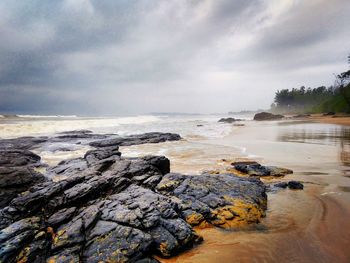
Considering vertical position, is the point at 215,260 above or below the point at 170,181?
below

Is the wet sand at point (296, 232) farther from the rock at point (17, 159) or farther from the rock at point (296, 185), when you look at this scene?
the rock at point (17, 159)

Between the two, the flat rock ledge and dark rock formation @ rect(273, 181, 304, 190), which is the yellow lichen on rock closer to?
the flat rock ledge

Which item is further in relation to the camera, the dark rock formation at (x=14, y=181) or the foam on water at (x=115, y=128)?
the foam on water at (x=115, y=128)

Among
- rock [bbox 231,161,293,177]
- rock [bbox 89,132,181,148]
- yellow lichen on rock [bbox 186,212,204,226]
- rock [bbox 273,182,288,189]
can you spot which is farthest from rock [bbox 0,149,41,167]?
rock [bbox 273,182,288,189]

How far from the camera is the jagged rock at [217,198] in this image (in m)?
5.80

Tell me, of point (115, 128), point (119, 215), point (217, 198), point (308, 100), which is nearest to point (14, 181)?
point (119, 215)

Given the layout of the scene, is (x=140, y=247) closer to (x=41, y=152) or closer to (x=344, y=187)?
(x=344, y=187)

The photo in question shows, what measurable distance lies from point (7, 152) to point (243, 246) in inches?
500

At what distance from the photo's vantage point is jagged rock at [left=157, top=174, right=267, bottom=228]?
5.80 metres

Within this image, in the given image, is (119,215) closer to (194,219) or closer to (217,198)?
(194,219)

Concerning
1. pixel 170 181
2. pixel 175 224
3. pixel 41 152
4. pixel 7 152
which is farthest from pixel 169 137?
pixel 175 224

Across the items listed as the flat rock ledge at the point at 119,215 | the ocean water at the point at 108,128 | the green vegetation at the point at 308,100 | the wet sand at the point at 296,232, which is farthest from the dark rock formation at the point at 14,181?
the green vegetation at the point at 308,100

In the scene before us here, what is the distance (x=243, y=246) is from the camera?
15.9ft

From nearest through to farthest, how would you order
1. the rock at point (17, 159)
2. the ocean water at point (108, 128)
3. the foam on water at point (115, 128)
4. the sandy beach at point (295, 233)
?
the sandy beach at point (295, 233) < the rock at point (17, 159) < the foam on water at point (115, 128) < the ocean water at point (108, 128)
